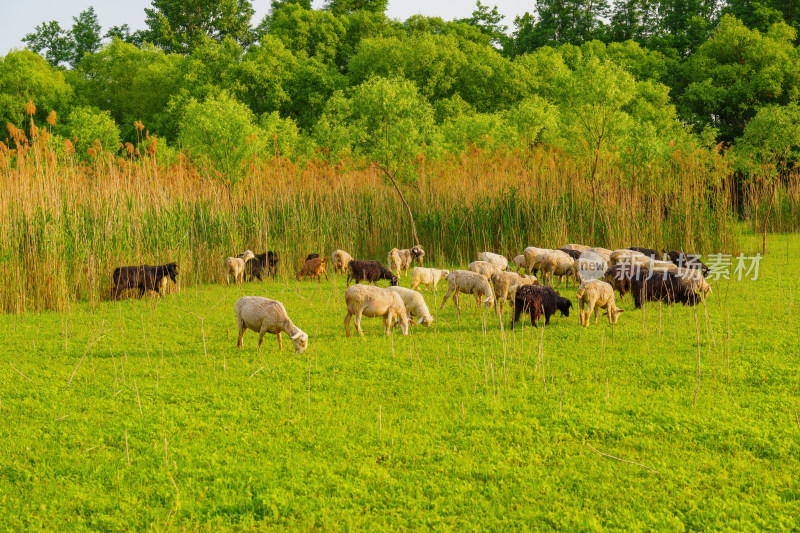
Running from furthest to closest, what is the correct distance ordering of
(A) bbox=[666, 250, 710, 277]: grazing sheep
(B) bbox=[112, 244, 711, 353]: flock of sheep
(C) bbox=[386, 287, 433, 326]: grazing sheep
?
(A) bbox=[666, 250, 710, 277]: grazing sheep < (C) bbox=[386, 287, 433, 326]: grazing sheep < (B) bbox=[112, 244, 711, 353]: flock of sheep

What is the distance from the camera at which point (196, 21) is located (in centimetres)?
6888

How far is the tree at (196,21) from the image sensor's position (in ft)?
221

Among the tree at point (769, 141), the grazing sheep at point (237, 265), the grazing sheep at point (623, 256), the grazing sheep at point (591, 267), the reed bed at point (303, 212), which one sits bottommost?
the grazing sheep at point (591, 267)

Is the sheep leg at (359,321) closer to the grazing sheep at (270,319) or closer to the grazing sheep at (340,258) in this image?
the grazing sheep at (270,319)

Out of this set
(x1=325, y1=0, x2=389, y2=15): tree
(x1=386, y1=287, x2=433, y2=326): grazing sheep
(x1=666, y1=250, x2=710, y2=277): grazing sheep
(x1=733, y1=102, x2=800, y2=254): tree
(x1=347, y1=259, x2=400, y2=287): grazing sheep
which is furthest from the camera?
(x1=325, y1=0, x2=389, y2=15): tree

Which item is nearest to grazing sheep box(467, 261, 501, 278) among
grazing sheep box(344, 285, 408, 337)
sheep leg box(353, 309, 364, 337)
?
grazing sheep box(344, 285, 408, 337)

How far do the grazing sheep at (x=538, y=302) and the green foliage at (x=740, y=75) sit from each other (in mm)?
36562

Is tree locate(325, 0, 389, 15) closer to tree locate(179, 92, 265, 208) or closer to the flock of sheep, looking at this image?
tree locate(179, 92, 265, 208)

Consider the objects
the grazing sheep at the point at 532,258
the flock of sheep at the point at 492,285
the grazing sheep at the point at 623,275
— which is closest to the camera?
the flock of sheep at the point at 492,285

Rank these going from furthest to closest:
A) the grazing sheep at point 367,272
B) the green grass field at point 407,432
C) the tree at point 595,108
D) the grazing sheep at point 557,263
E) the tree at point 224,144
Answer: the tree at point 224,144 < the tree at point 595,108 < the grazing sheep at point 367,272 < the grazing sheep at point 557,263 < the green grass field at point 407,432

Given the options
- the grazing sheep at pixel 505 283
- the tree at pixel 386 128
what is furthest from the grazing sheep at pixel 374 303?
the tree at pixel 386 128

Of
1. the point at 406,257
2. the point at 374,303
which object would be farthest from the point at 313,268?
the point at 374,303

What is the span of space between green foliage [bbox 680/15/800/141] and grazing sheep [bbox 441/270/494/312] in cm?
3613

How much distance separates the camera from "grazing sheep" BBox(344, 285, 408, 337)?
369 inches
